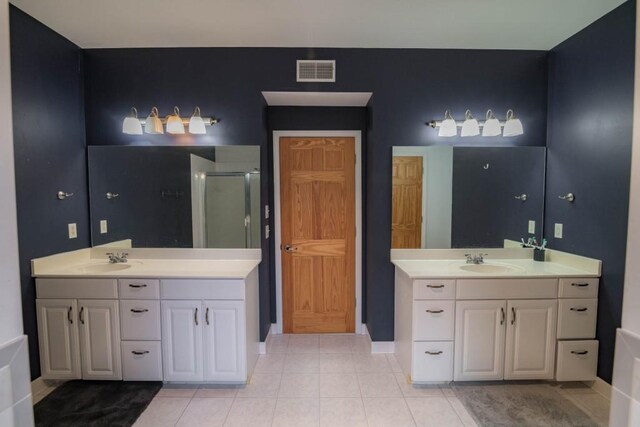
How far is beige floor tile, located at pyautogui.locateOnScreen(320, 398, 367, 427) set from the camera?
6.12ft

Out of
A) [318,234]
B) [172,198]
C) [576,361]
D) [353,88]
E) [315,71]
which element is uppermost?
[315,71]

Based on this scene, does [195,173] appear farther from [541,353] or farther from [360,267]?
[541,353]

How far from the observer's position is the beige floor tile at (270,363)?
96.0 inches

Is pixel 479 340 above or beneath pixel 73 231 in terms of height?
beneath

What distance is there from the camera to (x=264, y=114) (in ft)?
8.98

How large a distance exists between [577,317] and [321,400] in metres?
1.93

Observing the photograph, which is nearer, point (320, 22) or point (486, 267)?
point (320, 22)

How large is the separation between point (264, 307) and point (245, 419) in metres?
0.99

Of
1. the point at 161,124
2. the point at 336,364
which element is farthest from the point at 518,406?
the point at 161,124

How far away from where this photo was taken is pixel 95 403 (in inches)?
80.5

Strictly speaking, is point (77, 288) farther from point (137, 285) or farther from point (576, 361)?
point (576, 361)

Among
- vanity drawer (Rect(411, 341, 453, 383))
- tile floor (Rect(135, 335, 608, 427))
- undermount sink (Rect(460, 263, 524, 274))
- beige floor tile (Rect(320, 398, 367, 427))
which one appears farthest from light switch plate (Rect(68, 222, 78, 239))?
undermount sink (Rect(460, 263, 524, 274))

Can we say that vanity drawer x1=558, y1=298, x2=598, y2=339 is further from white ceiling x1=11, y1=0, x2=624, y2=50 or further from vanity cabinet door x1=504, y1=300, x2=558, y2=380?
white ceiling x1=11, y1=0, x2=624, y2=50

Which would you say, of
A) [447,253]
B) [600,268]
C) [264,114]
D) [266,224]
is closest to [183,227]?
[266,224]
